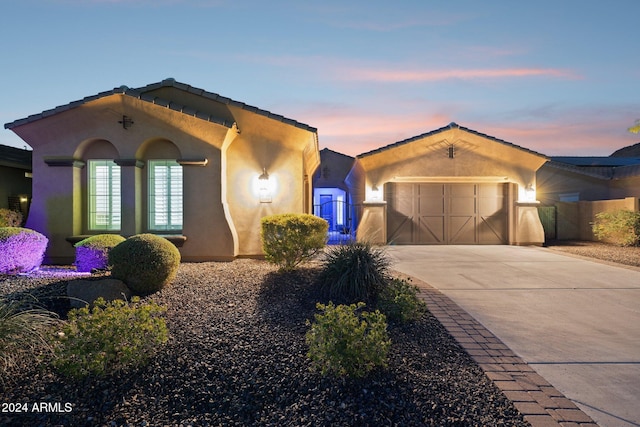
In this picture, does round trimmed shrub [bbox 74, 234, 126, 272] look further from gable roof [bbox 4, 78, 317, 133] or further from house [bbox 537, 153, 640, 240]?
house [bbox 537, 153, 640, 240]

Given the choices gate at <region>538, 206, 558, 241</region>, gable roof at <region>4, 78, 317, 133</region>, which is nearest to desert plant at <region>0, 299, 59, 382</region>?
gable roof at <region>4, 78, 317, 133</region>

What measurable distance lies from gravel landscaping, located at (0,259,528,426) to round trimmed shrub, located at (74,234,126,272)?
4211mm

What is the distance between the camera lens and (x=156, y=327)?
3.86 meters

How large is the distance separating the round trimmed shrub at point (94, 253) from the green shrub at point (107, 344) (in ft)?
14.4

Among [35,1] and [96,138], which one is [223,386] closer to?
[96,138]

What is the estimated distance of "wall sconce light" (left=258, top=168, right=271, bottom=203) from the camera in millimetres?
10195

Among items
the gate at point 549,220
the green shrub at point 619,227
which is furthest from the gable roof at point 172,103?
the gate at point 549,220

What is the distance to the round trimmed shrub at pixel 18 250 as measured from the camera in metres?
7.18

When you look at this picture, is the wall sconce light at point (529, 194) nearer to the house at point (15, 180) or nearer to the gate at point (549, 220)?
the gate at point (549, 220)

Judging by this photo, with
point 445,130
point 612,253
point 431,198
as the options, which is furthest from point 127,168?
point 612,253

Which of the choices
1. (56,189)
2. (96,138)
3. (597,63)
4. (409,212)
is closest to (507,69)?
(597,63)

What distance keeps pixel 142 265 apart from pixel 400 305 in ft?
13.8

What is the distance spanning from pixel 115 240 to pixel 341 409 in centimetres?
710

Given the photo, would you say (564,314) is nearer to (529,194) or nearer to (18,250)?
(18,250)
